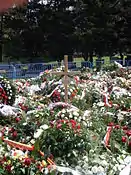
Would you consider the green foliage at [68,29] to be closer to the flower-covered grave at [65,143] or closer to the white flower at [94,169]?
the flower-covered grave at [65,143]

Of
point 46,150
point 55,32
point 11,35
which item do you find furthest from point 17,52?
point 46,150

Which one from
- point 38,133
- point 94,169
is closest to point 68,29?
point 38,133

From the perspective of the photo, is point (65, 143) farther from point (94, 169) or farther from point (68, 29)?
point (68, 29)

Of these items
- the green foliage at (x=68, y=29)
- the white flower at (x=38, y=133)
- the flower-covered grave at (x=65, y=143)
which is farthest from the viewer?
the green foliage at (x=68, y=29)

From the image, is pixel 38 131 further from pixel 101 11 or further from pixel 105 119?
pixel 101 11

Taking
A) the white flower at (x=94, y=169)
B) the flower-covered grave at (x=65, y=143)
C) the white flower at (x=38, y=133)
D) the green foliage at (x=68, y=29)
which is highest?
the green foliage at (x=68, y=29)

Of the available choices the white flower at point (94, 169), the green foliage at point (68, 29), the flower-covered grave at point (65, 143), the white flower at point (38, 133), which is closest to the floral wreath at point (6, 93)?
the flower-covered grave at point (65, 143)

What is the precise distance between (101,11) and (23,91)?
27587 millimetres

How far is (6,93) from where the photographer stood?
7434 millimetres

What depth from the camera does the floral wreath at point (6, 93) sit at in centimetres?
723

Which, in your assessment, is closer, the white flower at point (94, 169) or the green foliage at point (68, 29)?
the white flower at point (94, 169)

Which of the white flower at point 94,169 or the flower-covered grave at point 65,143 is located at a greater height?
the flower-covered grave at point 65,143

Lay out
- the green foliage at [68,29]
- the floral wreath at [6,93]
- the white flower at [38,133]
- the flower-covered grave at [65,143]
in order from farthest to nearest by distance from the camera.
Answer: the green foliage at [68,29] < the floral wreath at [6,93] < the white flower at [38,133] < the flower-covered grave at [65,143]

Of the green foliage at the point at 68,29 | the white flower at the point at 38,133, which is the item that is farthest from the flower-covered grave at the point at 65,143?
the green foliage at the point at 68,29
